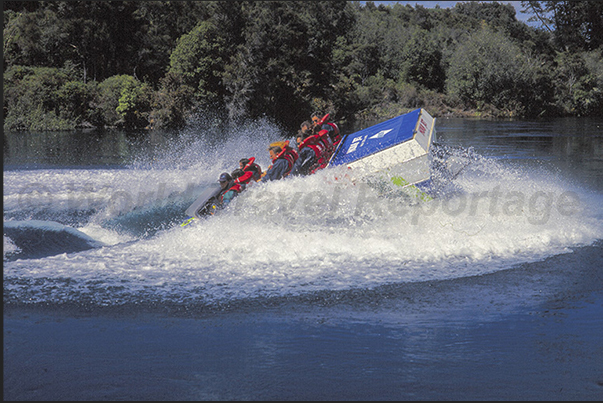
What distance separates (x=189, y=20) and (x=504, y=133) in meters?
21.8

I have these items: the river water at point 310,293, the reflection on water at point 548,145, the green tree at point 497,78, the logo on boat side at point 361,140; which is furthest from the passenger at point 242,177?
the green tree at point 497,78

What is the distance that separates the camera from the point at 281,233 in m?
7.64

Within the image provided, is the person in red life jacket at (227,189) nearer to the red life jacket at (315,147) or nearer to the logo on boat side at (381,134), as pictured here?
the red life jacket at (315,147)

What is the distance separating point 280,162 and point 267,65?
23.6m

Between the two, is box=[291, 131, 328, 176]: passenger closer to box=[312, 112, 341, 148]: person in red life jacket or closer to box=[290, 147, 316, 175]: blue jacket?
box=[290, 147, 316, 175]: blue jacket

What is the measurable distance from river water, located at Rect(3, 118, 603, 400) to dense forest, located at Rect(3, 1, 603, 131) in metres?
21.4

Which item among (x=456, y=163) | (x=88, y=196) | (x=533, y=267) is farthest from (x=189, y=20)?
(x=533, y=267)

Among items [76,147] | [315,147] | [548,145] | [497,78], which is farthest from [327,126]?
[497,78]

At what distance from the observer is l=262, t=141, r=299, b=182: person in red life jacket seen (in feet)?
29.0

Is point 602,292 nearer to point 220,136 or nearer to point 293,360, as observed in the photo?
point 293,360

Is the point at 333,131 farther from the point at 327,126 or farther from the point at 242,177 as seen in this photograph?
the point at 242,177

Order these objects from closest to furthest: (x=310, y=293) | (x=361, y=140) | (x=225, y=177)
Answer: (x=310, y=293) → (x=225, y=177) → (x=361, y=140)

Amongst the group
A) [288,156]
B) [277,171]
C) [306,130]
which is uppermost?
[306,130]

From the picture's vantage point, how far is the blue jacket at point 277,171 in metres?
8.83
